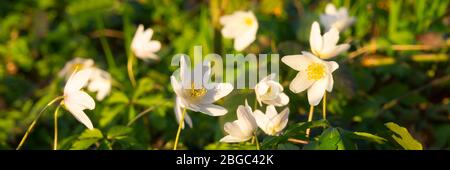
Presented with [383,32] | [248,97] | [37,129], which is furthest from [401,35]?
[37,129]

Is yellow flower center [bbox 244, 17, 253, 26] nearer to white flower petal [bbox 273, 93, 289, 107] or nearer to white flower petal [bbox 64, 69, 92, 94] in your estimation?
white flower petal [bbox 273, 93, 289, 107]

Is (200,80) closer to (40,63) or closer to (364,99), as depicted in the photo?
(364,99)

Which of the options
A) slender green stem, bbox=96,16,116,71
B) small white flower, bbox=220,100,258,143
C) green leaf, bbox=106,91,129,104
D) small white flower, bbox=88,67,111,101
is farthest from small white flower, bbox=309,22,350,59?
slender green stem, bbox=96,16,116,71

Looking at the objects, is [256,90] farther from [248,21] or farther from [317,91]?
[248,21]

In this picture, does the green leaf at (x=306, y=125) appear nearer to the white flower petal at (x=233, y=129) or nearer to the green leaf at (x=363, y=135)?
the green leaf at (x=363, y=135)

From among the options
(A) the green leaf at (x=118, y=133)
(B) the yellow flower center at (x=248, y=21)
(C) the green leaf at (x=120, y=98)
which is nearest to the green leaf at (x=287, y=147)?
(A) the green leaf at (x=118, y=133)

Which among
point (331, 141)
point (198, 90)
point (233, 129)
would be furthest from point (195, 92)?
point (331, 141)
